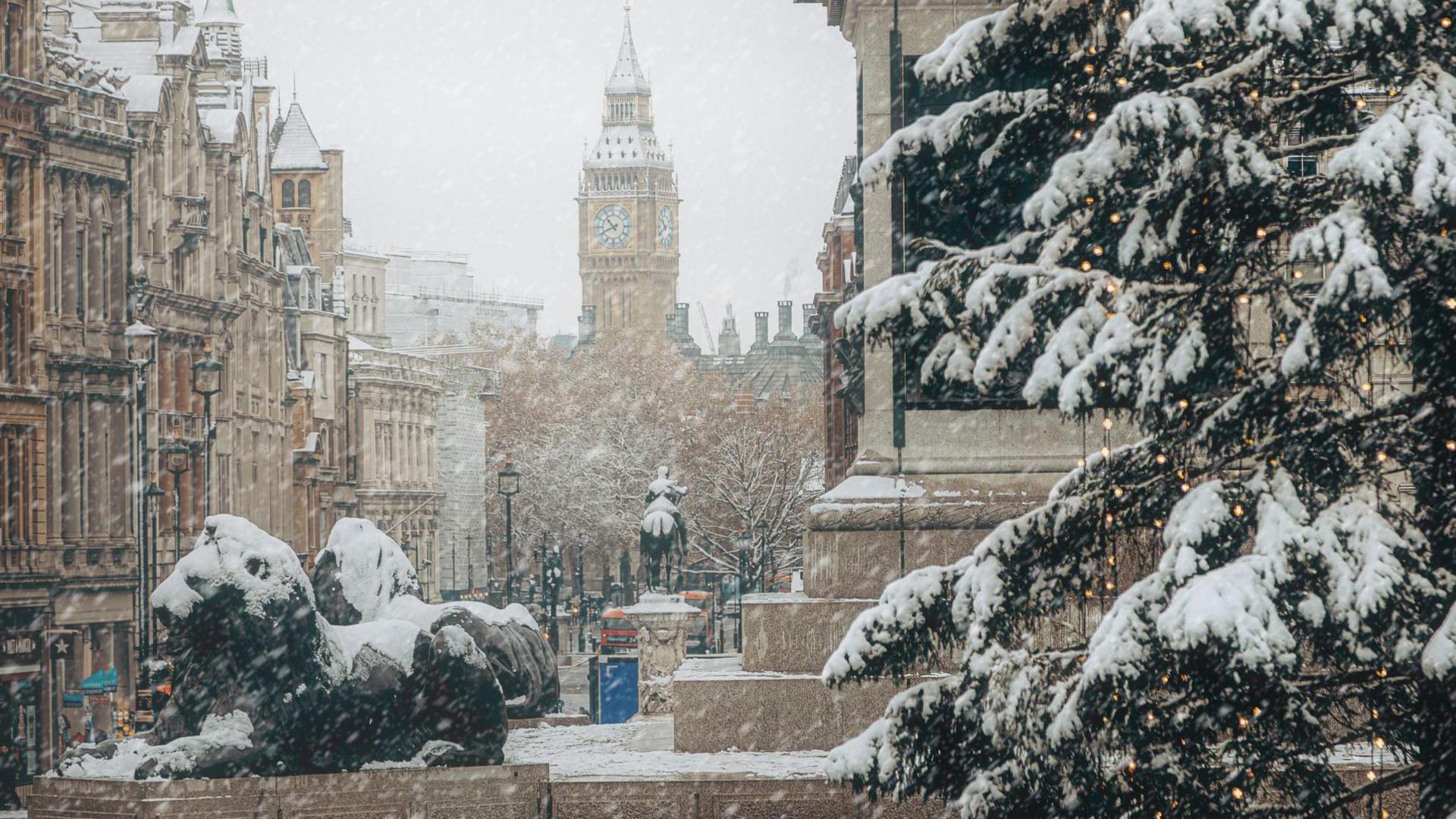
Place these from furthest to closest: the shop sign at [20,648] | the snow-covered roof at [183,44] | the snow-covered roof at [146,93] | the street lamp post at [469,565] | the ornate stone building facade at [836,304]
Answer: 1. the street lamp post at [469,565]
2. the snow-covered roof at [183,44]
3. the snow-covered roof at [146,93]
4. the shop sign at [20,648]
5. the ornate stone building facade at [836,304]

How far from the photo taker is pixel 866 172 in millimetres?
8883

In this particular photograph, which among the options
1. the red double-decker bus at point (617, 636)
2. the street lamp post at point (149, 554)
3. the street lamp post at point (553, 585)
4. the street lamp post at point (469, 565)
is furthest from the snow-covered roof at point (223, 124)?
the street lamp post at point (469, 565)

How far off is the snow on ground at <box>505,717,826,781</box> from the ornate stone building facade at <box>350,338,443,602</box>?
6350 cm

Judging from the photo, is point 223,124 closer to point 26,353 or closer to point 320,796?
point 26,353

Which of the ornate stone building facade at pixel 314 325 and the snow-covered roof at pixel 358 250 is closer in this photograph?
the ornate stone building facade at pixel 314 325

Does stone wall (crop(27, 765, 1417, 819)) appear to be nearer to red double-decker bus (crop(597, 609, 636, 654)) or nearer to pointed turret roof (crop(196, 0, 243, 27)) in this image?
red double-decker bus (crop(597, 609, 636, 654))

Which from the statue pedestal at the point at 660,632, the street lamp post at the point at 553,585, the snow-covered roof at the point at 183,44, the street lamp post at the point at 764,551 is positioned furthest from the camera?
the street lamp post at the point at 764,551

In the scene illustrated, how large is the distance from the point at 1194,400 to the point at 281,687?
6.84 meters

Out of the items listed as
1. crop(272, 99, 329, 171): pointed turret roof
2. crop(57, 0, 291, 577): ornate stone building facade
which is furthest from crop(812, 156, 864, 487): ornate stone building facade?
crop(272, 99, 329, 171): pointed turret roof

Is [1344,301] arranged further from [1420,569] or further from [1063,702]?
[1063,702]

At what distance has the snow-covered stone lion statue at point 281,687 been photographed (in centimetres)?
1314

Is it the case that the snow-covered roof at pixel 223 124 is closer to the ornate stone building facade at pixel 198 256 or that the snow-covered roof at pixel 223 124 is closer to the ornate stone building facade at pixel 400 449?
the ornate stone building facade at pixel 198 256

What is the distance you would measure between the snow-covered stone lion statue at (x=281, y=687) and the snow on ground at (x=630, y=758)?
0.59 meters

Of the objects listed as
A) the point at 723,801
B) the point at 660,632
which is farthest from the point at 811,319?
the point at 723,801
